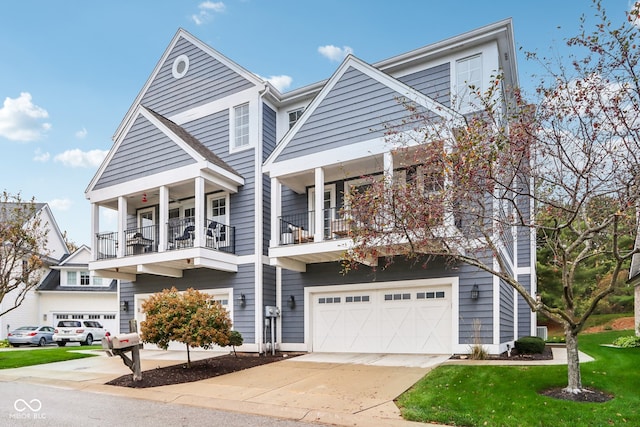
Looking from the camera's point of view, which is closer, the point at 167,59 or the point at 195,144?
the point at 195,144

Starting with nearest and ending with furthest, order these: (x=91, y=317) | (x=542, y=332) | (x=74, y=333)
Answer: (x=542, y=332) < (x=74, y=333) < (x=91, y=317)

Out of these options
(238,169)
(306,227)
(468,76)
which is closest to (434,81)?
(468,76)

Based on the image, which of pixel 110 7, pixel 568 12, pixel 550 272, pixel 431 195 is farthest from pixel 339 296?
pixel 550 272

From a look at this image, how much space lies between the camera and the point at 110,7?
51.2 ft

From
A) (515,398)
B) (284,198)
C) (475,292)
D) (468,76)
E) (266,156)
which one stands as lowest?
(515,398)

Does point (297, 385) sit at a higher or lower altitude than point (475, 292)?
lower

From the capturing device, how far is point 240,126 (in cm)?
1670

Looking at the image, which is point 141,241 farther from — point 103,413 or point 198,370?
point 103,413

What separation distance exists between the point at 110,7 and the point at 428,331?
14.1 meters

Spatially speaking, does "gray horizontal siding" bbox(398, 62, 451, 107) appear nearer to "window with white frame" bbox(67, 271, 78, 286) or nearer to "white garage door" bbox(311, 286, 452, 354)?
"white garage door" bbox(311, 286, 452, 354)

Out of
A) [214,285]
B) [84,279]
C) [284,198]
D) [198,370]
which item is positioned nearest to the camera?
[198,370]

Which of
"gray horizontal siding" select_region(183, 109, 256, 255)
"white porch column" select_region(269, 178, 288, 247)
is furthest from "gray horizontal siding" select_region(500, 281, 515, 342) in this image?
"gray horizontal siding" select_region(183, 109, 256, 255)

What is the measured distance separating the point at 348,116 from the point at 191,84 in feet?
23.7

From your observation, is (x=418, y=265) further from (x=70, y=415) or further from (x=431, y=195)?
(x=70, y=415)
